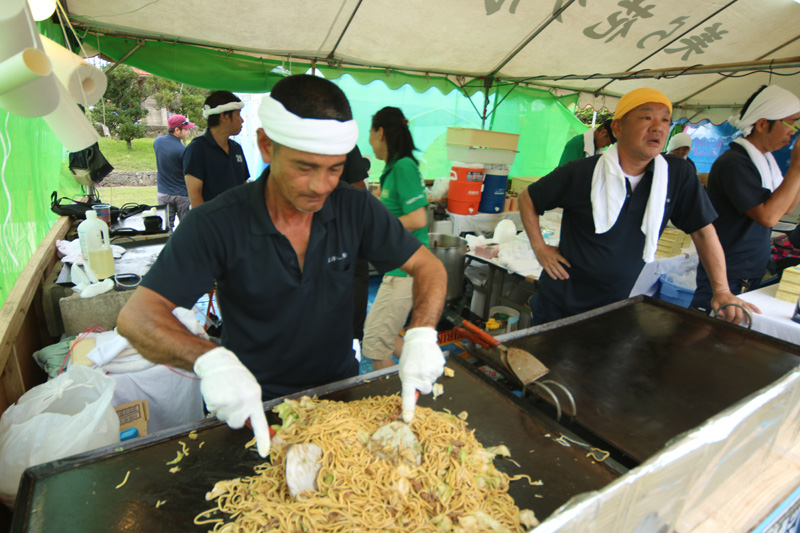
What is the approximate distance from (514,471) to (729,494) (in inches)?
30.9

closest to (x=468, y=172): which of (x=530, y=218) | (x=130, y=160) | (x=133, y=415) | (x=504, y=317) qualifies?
(x=504, y=317)

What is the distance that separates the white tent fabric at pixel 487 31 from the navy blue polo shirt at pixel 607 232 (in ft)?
13.5

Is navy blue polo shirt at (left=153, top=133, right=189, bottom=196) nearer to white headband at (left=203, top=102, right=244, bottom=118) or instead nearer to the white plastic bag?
white headband at (left=203, top=102, right=244, bottom=118)

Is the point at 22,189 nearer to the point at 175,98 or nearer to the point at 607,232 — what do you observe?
the point at 607,232

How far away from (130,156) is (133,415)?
17360 mm

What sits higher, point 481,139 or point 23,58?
point 481,139

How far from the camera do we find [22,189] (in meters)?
A: 3.23

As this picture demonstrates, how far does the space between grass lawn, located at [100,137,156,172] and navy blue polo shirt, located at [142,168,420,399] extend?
1711 centimetres

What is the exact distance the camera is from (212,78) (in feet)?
20.5

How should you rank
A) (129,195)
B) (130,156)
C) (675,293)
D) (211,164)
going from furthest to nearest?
(130,156)
(129,195)
(675,293)
(211,164)

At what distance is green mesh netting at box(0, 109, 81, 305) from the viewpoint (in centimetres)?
269

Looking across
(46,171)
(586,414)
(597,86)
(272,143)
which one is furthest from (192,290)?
(597,86)

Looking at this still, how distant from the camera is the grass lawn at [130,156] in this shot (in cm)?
1572

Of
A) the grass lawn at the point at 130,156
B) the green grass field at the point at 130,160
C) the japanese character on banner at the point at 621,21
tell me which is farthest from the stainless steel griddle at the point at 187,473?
the grass lawn at the point at 130,156
